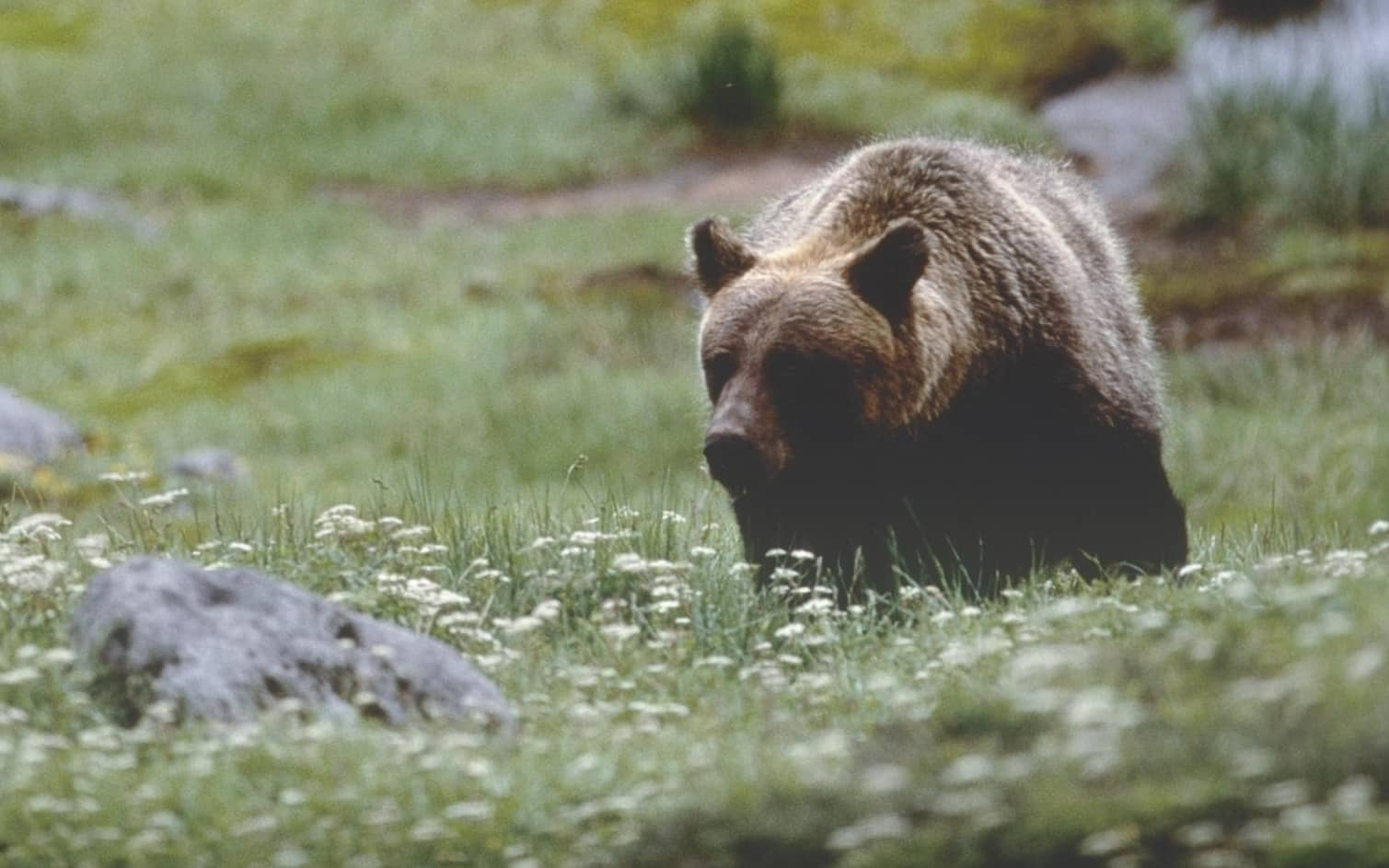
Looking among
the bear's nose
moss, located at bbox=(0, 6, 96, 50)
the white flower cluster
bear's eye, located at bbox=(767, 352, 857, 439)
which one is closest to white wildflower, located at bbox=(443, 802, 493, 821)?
the white flower cluster

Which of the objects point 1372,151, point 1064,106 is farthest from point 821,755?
point 1064,106

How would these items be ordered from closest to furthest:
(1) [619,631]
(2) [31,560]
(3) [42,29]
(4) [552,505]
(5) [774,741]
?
(5) [774,741]
(1) [619,631]
(2) [31,560]
(4) [552,505]
(3) [42,29]

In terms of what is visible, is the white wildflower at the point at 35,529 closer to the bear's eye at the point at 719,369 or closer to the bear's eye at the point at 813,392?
the bear's eye at the point at 719,369

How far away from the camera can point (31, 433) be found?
14961 mm

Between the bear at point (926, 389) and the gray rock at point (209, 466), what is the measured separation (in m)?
7.57

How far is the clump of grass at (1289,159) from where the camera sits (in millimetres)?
21188

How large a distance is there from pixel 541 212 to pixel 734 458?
19.0 m

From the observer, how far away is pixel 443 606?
21.5 feet

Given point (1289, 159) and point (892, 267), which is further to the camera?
point (1289, 159)

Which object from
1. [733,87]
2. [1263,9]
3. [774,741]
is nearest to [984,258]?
[774,741]

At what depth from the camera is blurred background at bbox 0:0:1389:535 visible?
15.0m

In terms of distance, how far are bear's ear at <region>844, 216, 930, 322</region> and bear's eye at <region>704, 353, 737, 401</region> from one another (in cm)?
47

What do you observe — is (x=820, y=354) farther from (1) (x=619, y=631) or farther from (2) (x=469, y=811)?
(2) (x=469, y=811)

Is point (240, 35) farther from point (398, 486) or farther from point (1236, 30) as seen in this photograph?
point (398, 486)
